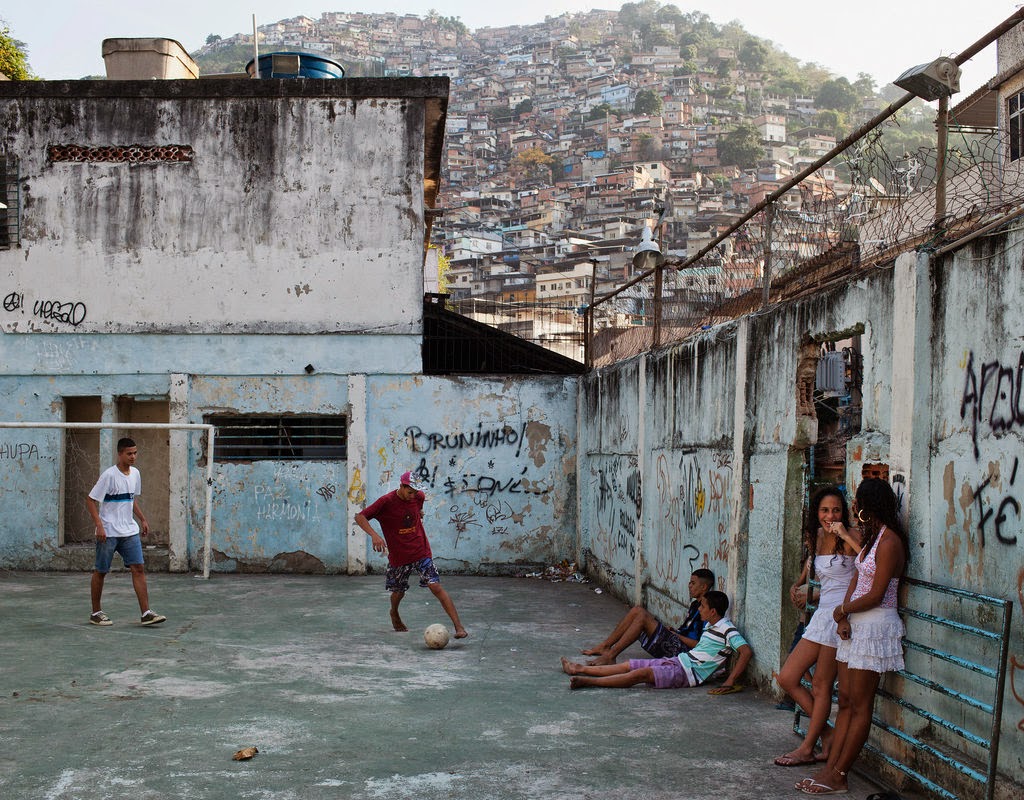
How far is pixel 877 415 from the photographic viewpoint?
5.70m

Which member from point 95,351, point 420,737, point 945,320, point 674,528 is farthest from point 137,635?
point 945,320

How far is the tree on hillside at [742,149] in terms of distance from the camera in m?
113

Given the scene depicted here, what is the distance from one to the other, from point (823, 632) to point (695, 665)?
6.83 feet

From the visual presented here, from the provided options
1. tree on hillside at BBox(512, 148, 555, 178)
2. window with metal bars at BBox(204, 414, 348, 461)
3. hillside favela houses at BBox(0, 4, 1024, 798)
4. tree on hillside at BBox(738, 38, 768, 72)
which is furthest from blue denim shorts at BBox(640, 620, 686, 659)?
tree on hillside at BBox(738, 38, 768, 72)

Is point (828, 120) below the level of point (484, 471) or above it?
above

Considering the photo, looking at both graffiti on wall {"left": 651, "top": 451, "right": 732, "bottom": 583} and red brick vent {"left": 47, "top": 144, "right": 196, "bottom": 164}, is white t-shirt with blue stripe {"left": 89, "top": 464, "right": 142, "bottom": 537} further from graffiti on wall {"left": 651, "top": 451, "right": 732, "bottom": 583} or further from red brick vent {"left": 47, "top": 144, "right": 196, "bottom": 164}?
red brick vent {"left": 47, "top": 144, "right": 196, "bottom": 164}

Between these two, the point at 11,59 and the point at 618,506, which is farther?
the point at 11,59

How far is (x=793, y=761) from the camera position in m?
5.63

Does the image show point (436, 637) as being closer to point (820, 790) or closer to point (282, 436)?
point (820, 790)

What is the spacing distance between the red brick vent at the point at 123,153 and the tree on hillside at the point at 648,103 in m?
129

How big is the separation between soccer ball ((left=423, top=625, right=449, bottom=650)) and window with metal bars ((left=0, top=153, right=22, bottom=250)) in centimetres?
953

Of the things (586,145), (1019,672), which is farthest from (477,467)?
(586,145)

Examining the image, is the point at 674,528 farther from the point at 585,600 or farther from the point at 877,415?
the point at 877,415

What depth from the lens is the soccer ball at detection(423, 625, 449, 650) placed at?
9031 mm
